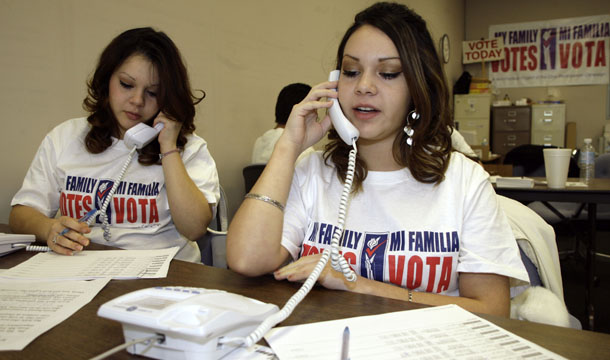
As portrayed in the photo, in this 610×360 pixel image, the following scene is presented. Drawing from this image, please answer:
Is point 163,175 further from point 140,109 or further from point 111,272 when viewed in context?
point 111,272

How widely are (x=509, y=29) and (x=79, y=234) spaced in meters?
8.13

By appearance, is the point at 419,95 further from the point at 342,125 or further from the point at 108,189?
the point at 108,189

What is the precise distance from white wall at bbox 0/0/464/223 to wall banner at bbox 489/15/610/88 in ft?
13.9

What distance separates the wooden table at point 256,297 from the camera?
1.92ft

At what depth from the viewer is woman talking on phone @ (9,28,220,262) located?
4.78ft

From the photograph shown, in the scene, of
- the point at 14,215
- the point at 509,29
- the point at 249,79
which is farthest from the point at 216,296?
the point at 509,29

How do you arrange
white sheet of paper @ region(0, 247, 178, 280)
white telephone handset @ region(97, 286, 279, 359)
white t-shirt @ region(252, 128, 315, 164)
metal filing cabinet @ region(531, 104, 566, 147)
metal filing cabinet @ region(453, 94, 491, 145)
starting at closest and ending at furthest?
white telephone handset @ region(97, 286, 279, 359), white sheet of paper @ region(0, 247, 178, 280), white t-shirt @ region(252, 128, 315, 164), metal filing cabinet @ region(531, 104, 566, 147), metal filing cabinet @ region(453, 94, 491, 145)

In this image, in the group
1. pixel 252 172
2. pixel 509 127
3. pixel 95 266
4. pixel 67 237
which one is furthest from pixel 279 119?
pixel 509 127

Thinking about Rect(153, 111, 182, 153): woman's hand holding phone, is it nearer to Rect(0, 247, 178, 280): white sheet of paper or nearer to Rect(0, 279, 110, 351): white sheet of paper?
Rect(0, 247, 178, 280): white sheet of paper

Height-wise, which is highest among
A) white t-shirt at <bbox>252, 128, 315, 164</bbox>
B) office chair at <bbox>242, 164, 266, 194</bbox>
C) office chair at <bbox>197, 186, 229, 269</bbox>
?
white t-shirt at <bbox>252, 128, 315, 164</bbox>

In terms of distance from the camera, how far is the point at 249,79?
9.66ft

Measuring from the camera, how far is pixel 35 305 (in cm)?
75

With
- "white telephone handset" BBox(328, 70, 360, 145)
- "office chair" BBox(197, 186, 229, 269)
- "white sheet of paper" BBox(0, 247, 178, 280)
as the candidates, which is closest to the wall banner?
"office chair" BBox(197, 186, 229, 269)

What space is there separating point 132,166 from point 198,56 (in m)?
1.18
